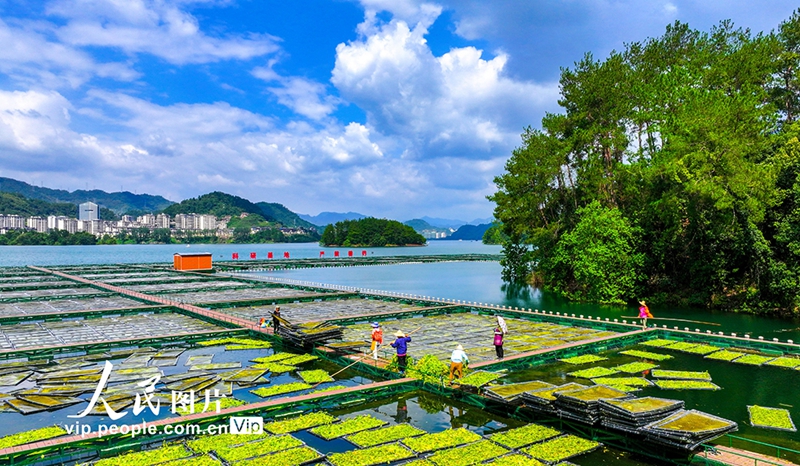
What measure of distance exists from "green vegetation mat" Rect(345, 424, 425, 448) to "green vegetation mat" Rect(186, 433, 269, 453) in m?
2.24

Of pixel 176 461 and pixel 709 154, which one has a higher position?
pixel 709 154

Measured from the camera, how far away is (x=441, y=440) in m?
12.1

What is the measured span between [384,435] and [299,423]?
7.66 feet

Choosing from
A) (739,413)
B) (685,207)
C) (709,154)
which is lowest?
(739,413)

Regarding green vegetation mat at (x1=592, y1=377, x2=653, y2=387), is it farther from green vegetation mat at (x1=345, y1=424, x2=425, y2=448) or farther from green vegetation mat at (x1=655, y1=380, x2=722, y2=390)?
green vegetation mat at (x1=345, y1=424, x2=425, y2=448)

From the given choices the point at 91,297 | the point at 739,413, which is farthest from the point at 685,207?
the point at 91,297

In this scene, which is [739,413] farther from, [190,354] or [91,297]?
[91,297]

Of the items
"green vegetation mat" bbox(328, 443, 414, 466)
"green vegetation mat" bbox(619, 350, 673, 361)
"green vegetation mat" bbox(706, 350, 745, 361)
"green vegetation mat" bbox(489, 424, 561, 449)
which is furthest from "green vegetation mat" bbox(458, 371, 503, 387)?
"green vegetation mat" bbox(706, 350, 745, 361)

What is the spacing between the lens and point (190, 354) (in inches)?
849

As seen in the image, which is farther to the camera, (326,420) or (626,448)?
(326,420)

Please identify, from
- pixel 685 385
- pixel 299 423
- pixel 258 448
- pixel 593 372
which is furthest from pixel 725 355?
pixel 258 448

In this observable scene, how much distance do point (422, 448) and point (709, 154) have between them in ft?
102

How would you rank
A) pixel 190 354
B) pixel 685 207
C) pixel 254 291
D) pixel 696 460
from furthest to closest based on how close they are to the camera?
pixel 254 291 < pixel 685 207 < pixel 190 354 < pixel 696 460

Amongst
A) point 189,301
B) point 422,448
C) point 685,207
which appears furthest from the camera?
point 189,301
